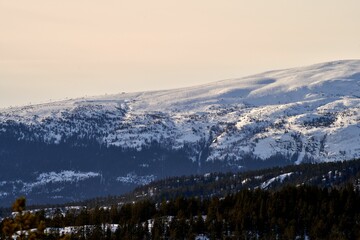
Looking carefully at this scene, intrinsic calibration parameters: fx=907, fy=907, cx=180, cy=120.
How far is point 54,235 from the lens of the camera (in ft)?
641

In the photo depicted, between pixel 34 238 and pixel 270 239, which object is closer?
pixel 34 238

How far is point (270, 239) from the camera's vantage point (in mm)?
197625

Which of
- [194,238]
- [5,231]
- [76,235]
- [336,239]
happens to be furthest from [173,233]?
[5,231]

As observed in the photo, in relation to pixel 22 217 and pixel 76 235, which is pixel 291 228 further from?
pixel 22 217

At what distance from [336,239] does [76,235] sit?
55.7 m

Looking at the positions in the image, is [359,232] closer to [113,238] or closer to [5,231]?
[113,238]

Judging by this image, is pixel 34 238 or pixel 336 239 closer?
pixel 34 238

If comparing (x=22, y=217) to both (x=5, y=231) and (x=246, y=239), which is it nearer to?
(x=5, y=231)

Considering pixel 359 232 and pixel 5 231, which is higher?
pixel 5 231

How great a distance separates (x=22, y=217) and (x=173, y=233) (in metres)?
143

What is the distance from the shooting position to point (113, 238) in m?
194

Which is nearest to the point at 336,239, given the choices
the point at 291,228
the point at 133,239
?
the point at 291,228

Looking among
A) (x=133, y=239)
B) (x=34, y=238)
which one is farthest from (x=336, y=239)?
(x=34, y=238)

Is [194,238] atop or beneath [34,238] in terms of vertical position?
beneath
